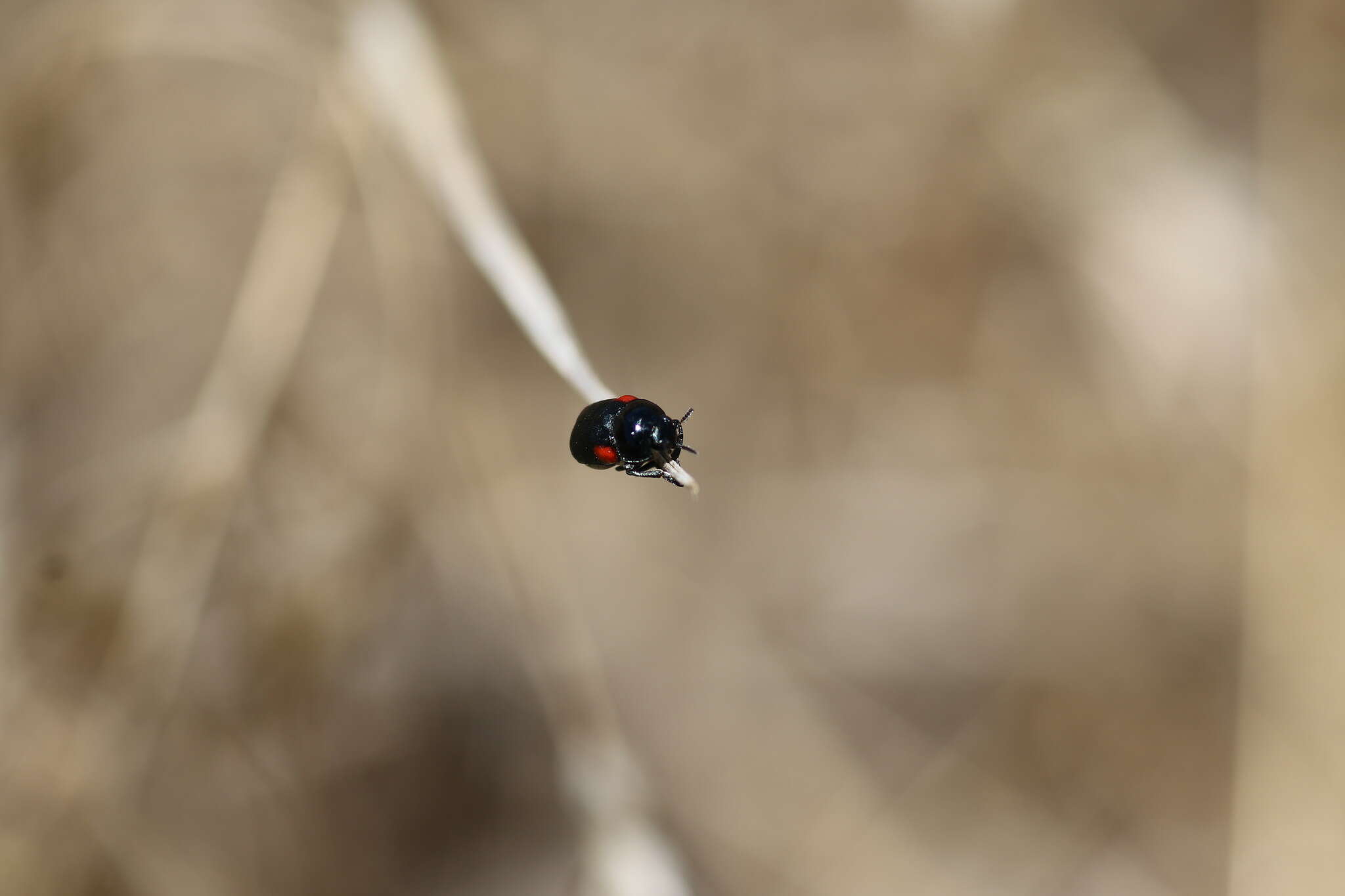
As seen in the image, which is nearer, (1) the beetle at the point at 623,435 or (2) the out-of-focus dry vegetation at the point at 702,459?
(1) the beetle at the point at 623,435

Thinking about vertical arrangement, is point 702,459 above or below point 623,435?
above

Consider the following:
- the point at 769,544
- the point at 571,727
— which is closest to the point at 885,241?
the point at 769,544

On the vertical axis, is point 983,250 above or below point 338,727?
above

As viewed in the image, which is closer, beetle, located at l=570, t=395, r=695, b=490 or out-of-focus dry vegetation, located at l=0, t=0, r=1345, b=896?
beetle, located at l=570, t=395, r=695, b=490

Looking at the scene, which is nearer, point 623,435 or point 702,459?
point 623,435

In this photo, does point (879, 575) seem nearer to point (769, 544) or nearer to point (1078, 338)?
point (769, 544)
